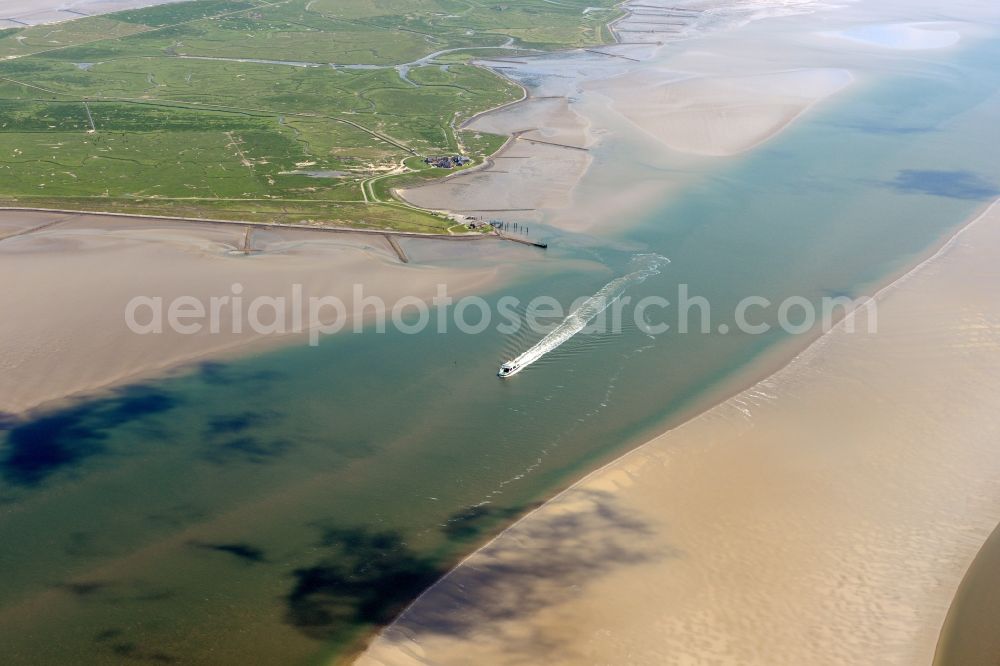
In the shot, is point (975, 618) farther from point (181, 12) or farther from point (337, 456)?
point (181, 12)

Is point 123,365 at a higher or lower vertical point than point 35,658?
higher

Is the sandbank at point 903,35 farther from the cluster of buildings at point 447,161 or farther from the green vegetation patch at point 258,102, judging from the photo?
the cluster of buildings at point 447,161

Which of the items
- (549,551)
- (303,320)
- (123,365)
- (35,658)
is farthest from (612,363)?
(35,658)

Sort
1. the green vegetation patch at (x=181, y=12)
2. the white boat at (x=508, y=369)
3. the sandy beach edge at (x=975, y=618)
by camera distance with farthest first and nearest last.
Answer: the green vegetation patch at (x=181, y=12) → the white boat at (x=508, y=369) → the sandy beach edge at (x=975, y=618)

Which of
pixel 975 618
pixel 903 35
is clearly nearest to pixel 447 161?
pixel 975 618

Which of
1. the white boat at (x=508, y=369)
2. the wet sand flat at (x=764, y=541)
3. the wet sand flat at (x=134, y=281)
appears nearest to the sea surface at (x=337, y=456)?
the white boat at (x=508, y=369)

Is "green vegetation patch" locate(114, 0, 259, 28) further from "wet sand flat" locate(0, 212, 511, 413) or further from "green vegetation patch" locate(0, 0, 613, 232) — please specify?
"wet sand flat" locate(0, 212, 511, 413)

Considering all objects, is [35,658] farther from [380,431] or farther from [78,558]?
[380,431]

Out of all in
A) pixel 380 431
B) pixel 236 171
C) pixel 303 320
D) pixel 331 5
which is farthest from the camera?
pixel 331 5
